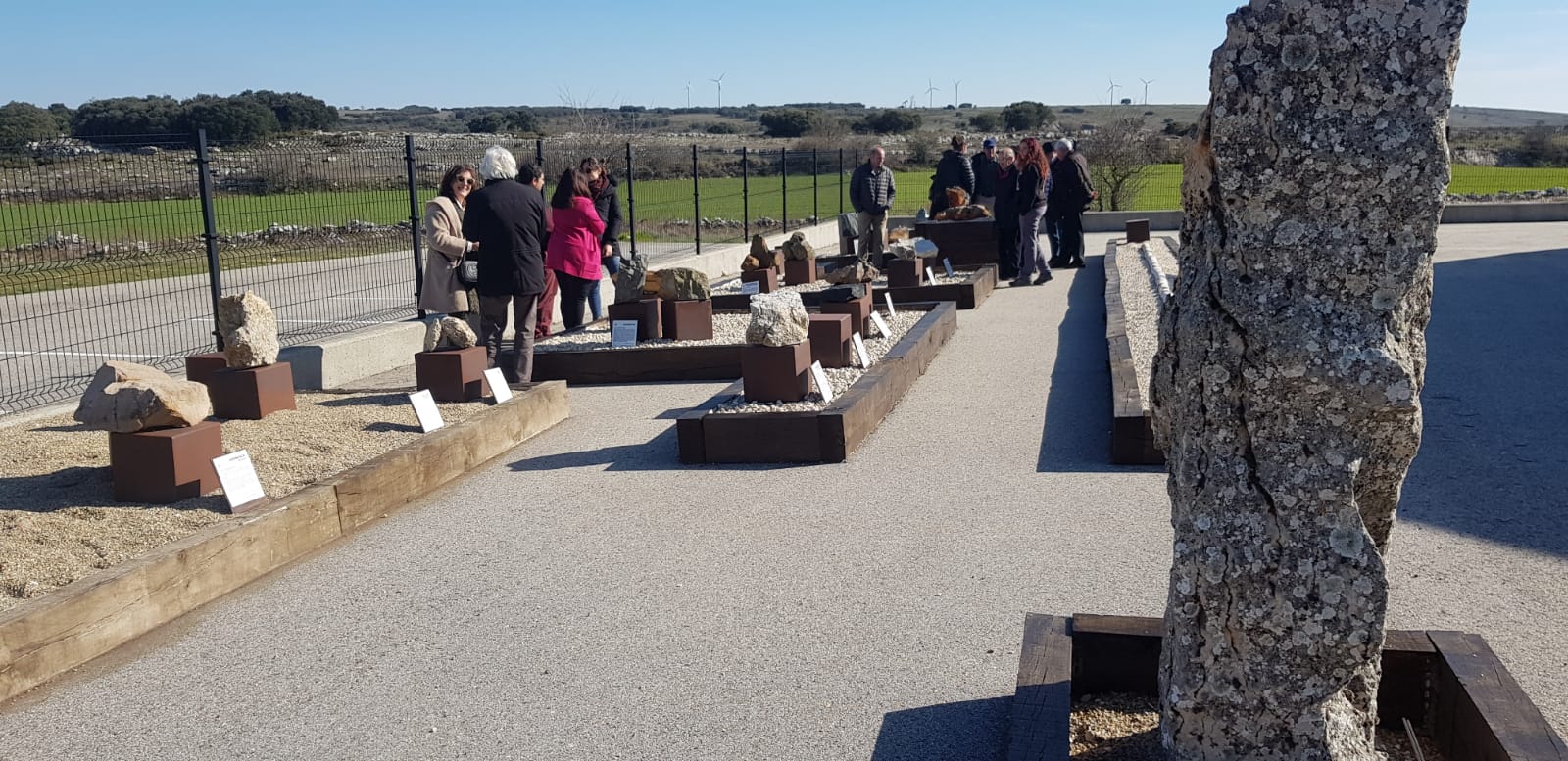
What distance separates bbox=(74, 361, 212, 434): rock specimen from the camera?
6.41 m

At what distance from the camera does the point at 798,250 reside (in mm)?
16828

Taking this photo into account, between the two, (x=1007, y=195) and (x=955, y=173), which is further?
(x=955, y=173)

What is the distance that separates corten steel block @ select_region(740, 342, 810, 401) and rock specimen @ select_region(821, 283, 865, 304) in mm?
2839

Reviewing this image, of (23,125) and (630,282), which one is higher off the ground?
(23,125)

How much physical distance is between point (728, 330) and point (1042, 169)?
6116mm

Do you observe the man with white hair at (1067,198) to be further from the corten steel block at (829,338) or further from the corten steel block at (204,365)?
the corten steel block at (204,365)

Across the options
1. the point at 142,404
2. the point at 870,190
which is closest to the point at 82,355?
the point at 142,404

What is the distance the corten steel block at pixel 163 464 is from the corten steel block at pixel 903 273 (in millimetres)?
9731

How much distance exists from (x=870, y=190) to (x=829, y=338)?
851 cm

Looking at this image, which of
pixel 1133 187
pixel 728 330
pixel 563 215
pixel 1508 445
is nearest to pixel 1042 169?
pixel 728 330

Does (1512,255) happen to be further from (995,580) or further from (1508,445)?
(995,580)

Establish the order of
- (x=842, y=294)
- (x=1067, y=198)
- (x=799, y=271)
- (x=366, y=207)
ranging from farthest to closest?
(x=1067, y=198), (x=799, y=271), (x=366, y=207), (x=842, y=294)

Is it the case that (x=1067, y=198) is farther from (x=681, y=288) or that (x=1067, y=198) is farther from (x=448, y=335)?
(x=448, y=335)

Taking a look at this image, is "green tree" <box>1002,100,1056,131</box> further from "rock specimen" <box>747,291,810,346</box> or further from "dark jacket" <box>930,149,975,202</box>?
"rock specimen" <box>747,291,810,346</box>
